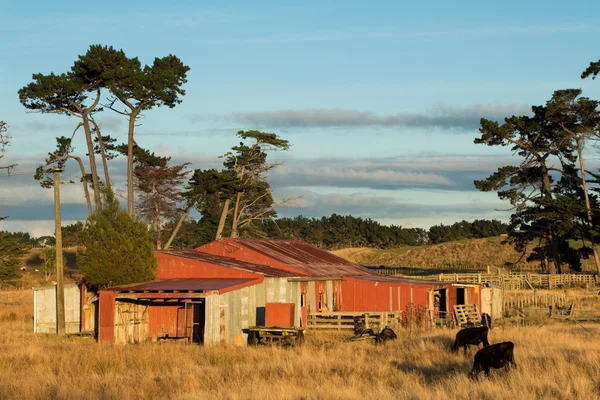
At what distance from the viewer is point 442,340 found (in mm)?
28109

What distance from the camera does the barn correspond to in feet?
103

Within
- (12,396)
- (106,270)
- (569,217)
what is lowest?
(12,396)

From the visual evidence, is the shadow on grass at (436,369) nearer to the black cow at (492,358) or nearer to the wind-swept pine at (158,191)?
the black cow at (492,358)

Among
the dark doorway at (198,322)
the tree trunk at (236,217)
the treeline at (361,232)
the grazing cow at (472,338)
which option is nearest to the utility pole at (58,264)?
the dark doorway at (198,322)

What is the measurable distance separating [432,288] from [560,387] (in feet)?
78.8

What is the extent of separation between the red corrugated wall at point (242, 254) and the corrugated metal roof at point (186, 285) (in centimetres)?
594

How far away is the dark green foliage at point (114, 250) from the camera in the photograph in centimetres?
3466

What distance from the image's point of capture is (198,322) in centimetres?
3425

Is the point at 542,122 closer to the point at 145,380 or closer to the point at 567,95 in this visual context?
the point at 567,95

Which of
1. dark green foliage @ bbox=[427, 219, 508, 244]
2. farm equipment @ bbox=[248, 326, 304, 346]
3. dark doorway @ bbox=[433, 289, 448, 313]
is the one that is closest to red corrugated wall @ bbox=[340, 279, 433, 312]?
dark doorway @ bbox=[433, 289, 448, 313]

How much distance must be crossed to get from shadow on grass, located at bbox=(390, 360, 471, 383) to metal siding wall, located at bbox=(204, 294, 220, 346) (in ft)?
30.7

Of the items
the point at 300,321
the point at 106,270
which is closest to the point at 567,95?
the point at 300,321

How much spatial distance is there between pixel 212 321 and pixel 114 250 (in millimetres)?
7002

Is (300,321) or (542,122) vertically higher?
(542,122)
